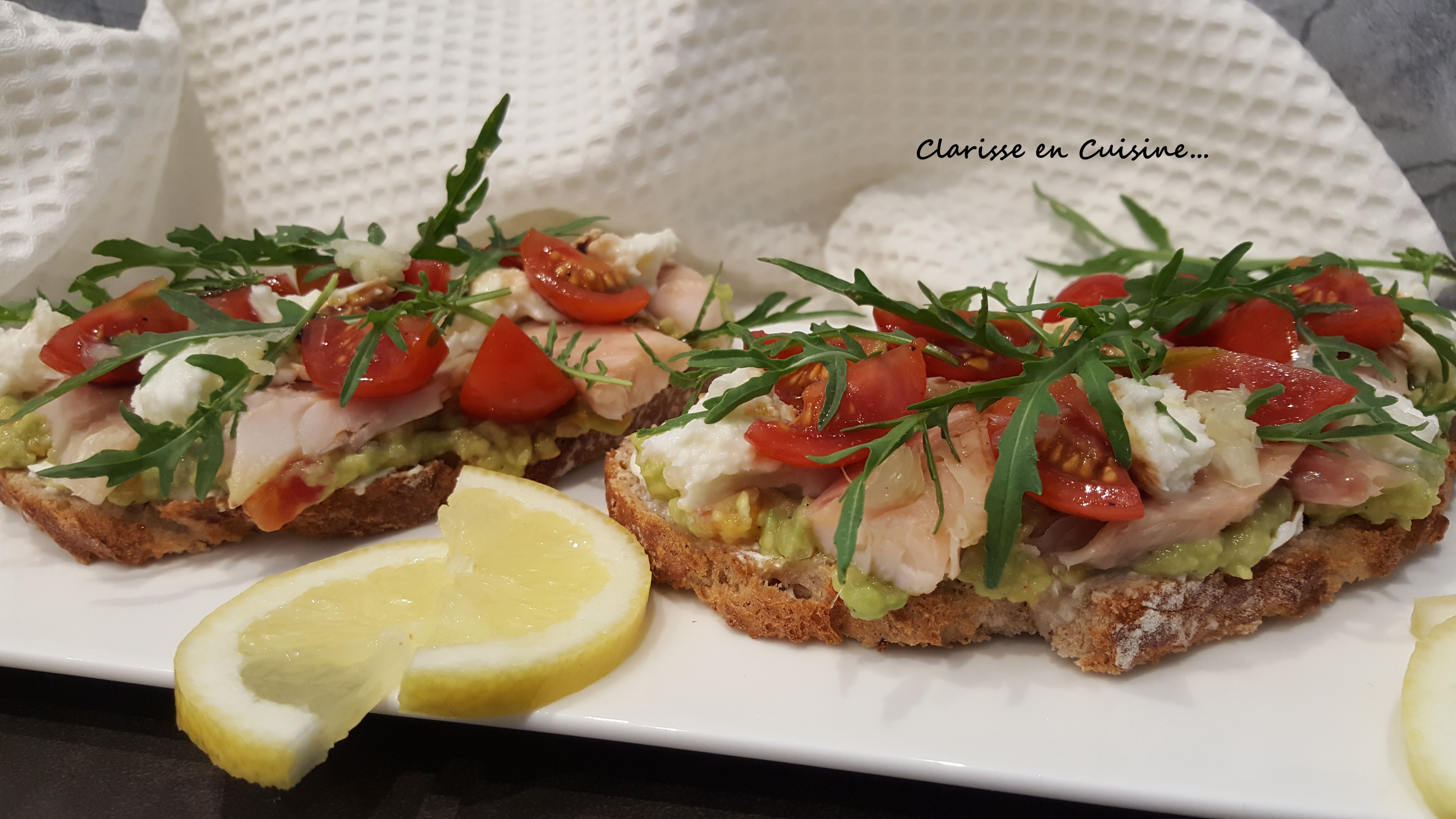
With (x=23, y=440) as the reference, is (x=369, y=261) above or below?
above

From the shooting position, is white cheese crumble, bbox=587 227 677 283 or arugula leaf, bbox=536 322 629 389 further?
white cheese crumble, bbox=587 227 677 283

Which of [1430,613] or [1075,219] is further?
[1075,219]

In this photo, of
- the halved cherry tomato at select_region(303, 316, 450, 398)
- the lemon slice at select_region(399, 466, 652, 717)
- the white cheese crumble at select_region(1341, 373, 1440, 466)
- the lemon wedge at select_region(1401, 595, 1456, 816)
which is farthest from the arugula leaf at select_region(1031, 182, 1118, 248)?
the halved cherry tomato at select_region(303, 316, 450, 398)

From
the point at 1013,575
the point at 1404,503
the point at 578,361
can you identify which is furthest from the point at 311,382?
the point at 1404,503

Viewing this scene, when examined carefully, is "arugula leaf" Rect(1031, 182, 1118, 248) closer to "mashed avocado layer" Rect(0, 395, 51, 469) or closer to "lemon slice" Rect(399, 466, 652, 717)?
"lemon slice" Rect(399, 466, 652, 717)

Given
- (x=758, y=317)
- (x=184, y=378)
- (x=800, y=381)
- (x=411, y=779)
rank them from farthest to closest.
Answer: (x=758, y=317), (x=184, y=378), (x=800, y=381), (x=411, y=779)

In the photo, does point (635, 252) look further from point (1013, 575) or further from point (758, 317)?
point (1013, 575)
